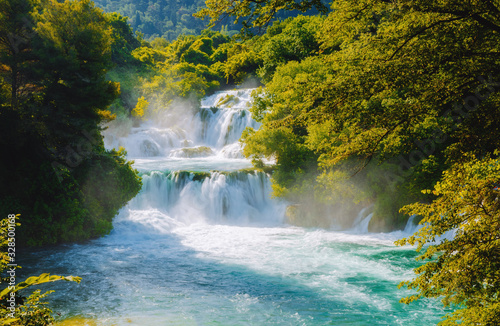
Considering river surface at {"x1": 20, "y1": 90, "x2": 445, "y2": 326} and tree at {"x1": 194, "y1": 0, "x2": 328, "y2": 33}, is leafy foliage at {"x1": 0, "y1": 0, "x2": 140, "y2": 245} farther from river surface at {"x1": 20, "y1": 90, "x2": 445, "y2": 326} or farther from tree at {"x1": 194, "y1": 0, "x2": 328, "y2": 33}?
tree at {"x1": 194, "y1": 0, "x2": 328, "y2": 33}

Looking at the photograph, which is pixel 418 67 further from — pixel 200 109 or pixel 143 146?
pixel 200 109

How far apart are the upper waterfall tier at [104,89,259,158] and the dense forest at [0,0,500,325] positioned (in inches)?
95.2

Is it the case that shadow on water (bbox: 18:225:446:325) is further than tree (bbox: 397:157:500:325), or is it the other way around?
shadow on water (bbox: 18:225:446:325)

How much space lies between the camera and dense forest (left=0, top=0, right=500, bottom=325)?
438 centimetres

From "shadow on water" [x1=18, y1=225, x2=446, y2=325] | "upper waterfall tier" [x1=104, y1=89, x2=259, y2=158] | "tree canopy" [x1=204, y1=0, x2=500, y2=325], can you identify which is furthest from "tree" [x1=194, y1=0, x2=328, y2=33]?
"upper waterfall tier" [x1=104, y1=89, x2=259, y2=158]

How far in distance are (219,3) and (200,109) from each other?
30894mm

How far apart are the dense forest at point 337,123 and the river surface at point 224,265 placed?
139cm

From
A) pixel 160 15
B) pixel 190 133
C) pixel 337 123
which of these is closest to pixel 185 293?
pixel 337 123

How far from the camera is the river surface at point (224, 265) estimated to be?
908 centimetres

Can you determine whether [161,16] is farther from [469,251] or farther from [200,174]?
[469,251]

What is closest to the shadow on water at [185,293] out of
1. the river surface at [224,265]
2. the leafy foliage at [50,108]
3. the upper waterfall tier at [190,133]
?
the river surface at [224,265]

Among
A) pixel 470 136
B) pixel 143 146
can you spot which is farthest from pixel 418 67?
pixel 143 146

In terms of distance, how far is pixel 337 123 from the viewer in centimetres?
560

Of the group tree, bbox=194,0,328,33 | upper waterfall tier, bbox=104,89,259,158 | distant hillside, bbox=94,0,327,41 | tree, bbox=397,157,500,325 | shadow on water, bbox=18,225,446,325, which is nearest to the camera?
tree, bbox=397,157,500,325
